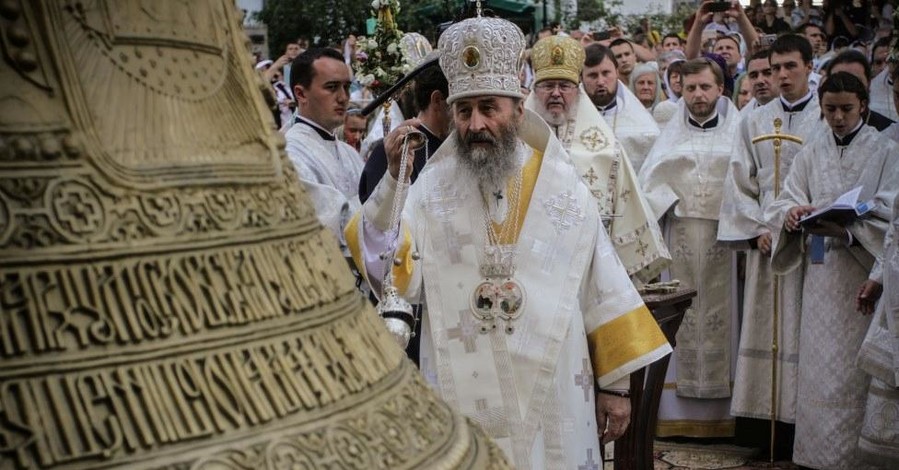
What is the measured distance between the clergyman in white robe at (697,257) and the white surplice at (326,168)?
8.94ft

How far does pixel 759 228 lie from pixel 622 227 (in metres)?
1.95

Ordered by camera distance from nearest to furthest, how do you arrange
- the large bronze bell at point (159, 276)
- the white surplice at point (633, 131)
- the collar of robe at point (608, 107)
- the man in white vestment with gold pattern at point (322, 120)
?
the large bronze bell at point (159, 276), the man in white vestment with gold pattern at point (322, 120), the collar of robe at point (608, 107), the white surplice at point (633, 131)

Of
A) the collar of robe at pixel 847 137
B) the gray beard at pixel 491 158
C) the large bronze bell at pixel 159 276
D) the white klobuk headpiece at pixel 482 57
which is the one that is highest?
the large bronze bell at pixel 159 276

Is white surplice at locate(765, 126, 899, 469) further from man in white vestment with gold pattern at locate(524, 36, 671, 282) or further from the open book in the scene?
man in white vestment with gold pattern at locate(524, 36, 671, 282)

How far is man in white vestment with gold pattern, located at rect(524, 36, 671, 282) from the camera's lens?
19.8 feet

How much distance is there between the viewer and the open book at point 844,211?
268 inches

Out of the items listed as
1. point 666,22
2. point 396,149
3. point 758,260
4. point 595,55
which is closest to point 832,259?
point 758,260

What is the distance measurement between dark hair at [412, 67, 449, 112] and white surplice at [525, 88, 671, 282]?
96 cm

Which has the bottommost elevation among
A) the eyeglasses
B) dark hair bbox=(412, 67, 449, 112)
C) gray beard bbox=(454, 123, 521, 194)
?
the eyeglasses

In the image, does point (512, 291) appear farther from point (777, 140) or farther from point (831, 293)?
point (777, 140)

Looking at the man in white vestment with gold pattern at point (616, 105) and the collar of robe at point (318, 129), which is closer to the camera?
the collar of robe at point (318, 129)

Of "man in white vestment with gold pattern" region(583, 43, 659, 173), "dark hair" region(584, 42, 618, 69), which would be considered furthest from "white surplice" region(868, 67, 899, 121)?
"dark hair" region(584, 42, 618, 69)

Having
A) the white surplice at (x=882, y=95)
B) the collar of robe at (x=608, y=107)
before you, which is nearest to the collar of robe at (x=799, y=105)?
the collar of robe at (x=608, y=107)

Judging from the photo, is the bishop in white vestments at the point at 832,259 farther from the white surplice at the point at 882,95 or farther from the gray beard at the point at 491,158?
the gray beard at the point at 491,158
